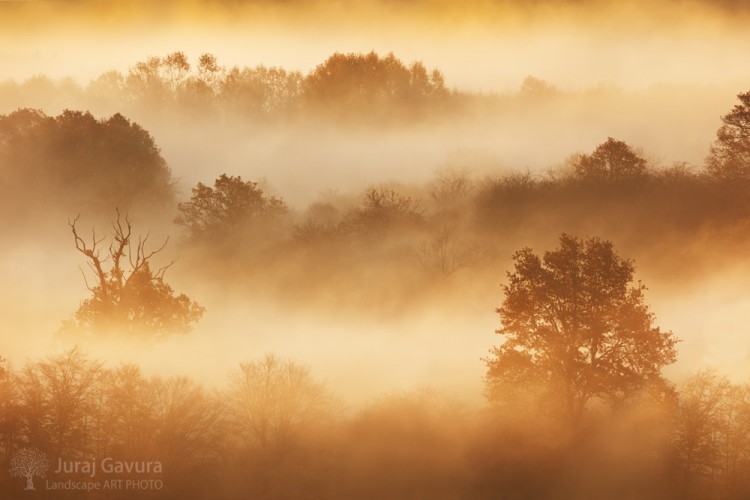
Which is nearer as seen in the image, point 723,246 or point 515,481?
point 515,481

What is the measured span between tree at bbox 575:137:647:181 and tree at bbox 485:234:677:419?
3567 centimetres

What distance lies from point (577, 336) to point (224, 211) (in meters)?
41.7

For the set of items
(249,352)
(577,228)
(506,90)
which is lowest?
(249,352)

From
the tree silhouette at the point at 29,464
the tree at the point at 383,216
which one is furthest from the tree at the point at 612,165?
the tree silhouette at the point at 29,464

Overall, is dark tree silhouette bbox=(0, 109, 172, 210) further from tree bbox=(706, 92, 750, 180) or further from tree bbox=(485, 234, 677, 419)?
tree bbox=(485, 234, 677, 419)

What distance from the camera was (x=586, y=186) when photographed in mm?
79750

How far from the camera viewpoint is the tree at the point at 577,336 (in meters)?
44.1

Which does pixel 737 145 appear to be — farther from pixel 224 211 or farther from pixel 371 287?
pixel 224 211

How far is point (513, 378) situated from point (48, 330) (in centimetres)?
3542

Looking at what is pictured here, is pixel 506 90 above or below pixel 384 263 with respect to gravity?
above

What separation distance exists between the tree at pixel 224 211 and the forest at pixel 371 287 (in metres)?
0.19

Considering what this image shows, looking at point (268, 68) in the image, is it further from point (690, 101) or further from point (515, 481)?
point (515, 481)

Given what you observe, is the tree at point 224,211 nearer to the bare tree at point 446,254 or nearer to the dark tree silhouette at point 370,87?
the bare tree at point 446,254

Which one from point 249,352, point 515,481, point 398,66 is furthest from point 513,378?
point 398,66
